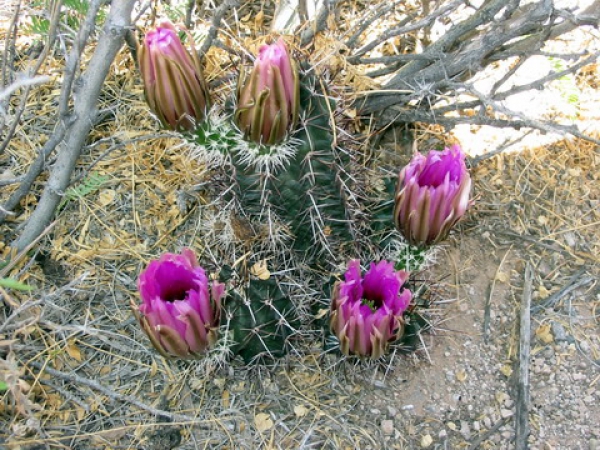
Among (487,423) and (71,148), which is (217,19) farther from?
(487,423)

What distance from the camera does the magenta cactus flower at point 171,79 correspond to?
1.28 metres

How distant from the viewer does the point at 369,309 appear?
1403mm

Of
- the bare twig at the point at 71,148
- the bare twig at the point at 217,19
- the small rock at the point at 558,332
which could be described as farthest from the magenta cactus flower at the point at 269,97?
the small rock at the point at 558,332

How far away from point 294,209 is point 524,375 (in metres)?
0.73

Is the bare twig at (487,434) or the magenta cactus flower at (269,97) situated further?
the bare twig at (487,434)

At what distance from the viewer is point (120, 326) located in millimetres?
1707

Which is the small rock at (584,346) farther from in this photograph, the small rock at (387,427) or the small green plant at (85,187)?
the small green plant at (85,187)

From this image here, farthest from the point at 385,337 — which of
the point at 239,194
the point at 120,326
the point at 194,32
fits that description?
the point at 194,32

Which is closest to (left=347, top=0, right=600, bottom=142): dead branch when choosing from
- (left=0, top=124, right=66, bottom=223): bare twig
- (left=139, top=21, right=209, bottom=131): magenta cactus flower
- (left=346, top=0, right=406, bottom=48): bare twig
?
(left=346, top=0, right=406, bottom=48): bare twig

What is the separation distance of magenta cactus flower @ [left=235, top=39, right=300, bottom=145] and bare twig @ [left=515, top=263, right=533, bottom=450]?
2.83 feet

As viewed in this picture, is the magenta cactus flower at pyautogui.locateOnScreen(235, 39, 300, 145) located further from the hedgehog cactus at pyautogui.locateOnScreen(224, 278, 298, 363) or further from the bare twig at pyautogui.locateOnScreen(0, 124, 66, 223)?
the bare twig at pyautogui.locateOnScreen(0, 124, 66, 223)

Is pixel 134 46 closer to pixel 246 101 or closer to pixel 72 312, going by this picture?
pixel 246 101

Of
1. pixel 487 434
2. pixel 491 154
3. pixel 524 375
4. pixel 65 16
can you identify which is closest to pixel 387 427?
Result: pixel 487 434

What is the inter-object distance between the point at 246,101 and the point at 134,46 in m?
0.61
